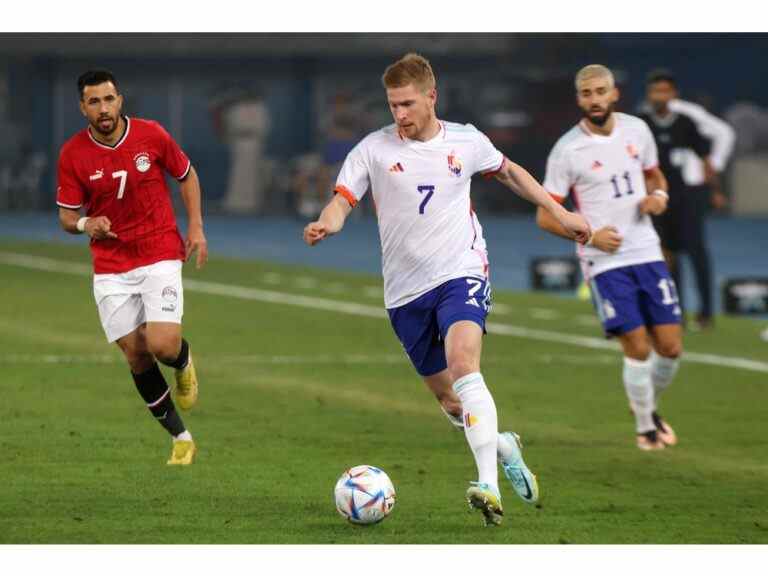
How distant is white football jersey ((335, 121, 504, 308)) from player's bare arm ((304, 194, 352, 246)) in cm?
15

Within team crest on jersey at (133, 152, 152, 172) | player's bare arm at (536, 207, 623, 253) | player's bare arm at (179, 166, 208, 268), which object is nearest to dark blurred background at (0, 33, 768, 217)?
player's bare arm at (536, 207, 623, 253)

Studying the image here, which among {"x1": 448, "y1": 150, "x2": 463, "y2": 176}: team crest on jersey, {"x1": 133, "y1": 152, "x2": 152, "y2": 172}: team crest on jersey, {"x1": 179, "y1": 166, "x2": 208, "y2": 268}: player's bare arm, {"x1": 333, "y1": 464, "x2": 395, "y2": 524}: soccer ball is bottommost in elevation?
{"x1": 333, "y1": 464, "x2": 395, "y2": 524}: soccer ball

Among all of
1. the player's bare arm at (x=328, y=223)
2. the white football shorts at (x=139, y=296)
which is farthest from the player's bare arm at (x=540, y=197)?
the white football shorts at (x=139, y=296)

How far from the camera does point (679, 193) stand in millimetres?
18953

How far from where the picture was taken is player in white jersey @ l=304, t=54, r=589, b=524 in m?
9.72

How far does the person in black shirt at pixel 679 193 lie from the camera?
18516mm

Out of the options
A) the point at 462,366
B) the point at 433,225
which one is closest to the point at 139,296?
the point at 433,225

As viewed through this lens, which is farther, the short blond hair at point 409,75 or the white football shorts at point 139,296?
the white football shorts at point 139,296

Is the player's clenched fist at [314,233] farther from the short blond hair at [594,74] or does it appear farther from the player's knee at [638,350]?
the player's knee at [638,350]

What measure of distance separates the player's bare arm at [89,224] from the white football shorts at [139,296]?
0.32m

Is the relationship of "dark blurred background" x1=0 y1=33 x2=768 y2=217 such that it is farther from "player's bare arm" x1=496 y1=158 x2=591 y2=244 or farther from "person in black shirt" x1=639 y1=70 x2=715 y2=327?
"player's bare arm" x1=496 y1=158 x2=591 y2=244

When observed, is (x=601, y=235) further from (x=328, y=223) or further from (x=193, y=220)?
(x=328, y=223)

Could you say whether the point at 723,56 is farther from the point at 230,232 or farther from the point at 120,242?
the point at 120,242

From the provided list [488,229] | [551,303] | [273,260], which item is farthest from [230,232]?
[551,303]
